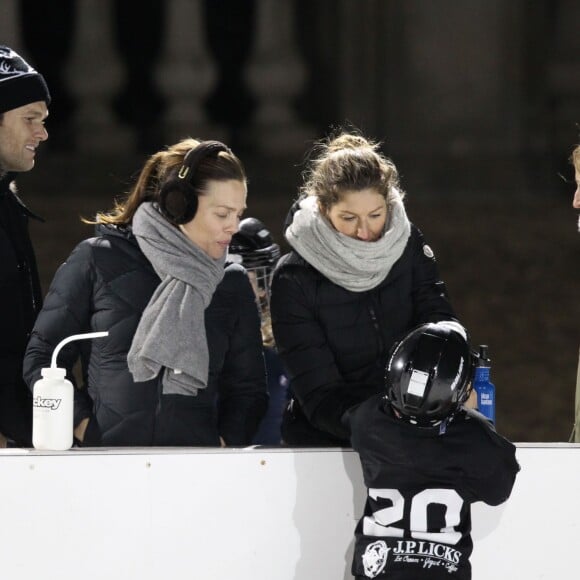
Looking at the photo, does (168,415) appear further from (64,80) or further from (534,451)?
(64,80)

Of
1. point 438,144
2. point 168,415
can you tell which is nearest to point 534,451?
point 168,415

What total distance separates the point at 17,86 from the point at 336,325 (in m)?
0.77

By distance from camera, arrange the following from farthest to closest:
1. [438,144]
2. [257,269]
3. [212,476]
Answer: [438,144]
[257,269]
[212,476]

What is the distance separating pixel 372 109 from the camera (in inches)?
273

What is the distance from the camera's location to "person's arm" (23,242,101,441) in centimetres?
236

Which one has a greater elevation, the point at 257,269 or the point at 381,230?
the point at 381,230

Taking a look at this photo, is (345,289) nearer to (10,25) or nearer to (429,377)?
(429,377)

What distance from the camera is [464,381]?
82.0 inches

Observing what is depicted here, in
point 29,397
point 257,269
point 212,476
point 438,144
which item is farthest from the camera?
point 438,144

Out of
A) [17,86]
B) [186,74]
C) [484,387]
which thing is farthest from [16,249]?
[186,74]

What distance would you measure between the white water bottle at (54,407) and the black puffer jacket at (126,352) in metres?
0.12

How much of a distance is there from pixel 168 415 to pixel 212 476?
0.14 meters

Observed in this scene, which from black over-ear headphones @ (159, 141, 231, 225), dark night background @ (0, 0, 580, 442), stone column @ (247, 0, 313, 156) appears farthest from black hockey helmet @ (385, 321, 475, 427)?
stone column @ (247, 0, 313, 156)

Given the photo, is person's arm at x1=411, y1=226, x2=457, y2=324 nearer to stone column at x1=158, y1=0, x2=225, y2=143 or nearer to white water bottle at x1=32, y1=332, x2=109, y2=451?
white water bottle at x1=32, y1=332, x2=109, y2=451
